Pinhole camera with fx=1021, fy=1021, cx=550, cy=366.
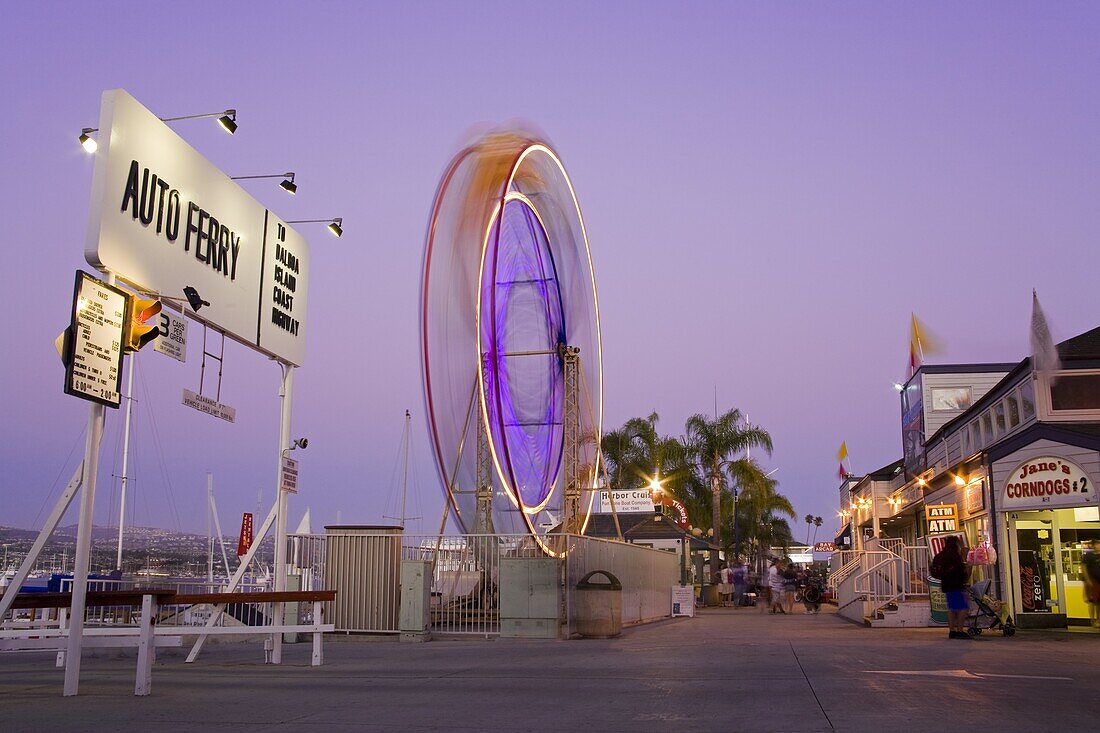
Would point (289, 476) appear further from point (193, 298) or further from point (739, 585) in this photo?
point (739, 585)

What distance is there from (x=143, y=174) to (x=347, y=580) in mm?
10488

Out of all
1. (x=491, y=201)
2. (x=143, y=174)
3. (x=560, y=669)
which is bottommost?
(x=560, y=669)

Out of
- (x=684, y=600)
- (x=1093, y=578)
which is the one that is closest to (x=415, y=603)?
(x=1093, y=578)

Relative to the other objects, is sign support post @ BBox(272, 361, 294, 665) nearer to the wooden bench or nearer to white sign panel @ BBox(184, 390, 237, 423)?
white sign panel @ BBox(184, 390, 237, 423)

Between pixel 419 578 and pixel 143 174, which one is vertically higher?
pixel 143 174

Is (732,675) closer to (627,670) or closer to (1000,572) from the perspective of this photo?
(627,670)

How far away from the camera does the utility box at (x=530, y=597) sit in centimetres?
1809

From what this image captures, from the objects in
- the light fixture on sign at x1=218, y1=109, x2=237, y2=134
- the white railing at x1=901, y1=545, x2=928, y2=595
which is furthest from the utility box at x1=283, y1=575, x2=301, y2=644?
the white railing at x1=901, y1=545, x2=928, y2=595

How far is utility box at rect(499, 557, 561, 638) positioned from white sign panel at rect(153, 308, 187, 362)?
8.66 metres

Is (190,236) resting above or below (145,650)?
above

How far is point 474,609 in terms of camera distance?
19.0m

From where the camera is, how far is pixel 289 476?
48.0ft

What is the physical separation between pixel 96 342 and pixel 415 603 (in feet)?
33.5

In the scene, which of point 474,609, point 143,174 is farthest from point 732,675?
point 474,609
